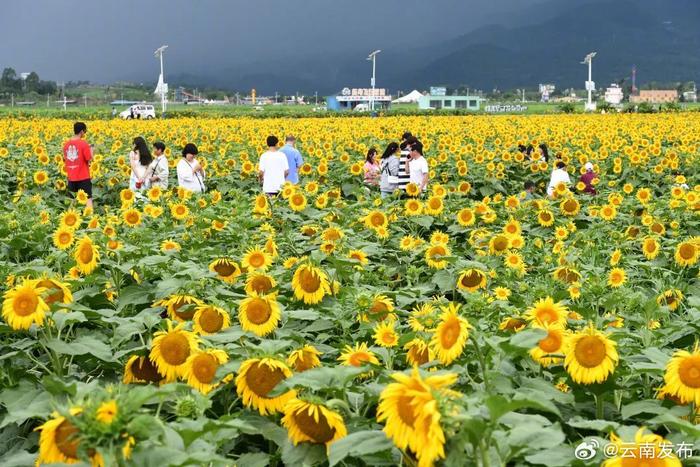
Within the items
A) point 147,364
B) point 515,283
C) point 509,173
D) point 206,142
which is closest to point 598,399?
point 147,364

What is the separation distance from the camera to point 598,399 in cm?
251

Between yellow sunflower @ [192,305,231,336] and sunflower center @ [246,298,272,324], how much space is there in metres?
0.09

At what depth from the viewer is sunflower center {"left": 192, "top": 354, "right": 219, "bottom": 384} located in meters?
2.46

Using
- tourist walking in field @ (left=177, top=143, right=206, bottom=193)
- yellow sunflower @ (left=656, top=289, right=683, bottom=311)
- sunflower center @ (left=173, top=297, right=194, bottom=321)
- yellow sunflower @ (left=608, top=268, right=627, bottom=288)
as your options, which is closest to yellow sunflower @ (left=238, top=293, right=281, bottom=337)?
sunflower center @ (left=173, top=297, right=194, bottom=321)

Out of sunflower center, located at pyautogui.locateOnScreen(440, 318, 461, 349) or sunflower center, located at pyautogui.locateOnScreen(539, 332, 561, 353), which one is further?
sunflower center, located at pyautogui.locateOnScreen(539, 332, 561, 353)

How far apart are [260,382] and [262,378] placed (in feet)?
0.05

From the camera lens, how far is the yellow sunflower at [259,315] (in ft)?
9.66

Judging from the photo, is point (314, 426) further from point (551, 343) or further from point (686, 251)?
Result: point (686, 251)

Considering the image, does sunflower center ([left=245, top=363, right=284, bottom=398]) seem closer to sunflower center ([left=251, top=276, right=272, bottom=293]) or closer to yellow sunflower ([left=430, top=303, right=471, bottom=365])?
yellow sunflower ([left=430, top=303, right=471, bottom=365])

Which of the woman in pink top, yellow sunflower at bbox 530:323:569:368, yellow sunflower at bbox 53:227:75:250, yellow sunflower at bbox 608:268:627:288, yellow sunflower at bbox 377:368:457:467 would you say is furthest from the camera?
the woman in pink top

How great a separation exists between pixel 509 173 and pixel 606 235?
Result: 7.11 m

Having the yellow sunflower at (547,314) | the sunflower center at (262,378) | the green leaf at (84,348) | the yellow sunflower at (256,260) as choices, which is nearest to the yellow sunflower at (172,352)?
the green leaf at (84,348)

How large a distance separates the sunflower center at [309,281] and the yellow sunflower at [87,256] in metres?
1.18

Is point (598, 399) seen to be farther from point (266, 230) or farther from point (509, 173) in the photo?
point (509, 173)
